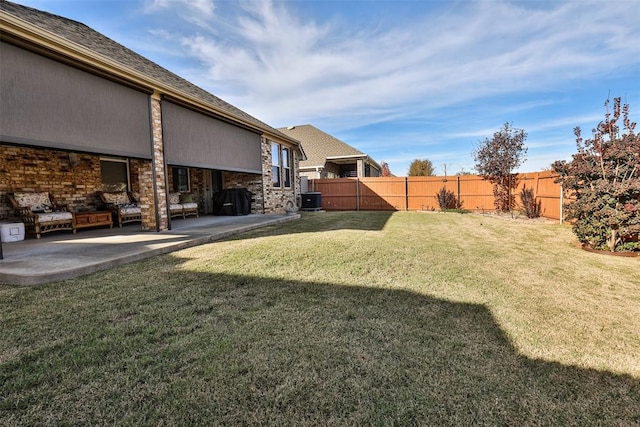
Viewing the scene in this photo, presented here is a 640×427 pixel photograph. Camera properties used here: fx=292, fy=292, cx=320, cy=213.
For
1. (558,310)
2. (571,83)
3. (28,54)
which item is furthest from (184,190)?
(571,83)

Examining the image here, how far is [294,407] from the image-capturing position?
153 cm

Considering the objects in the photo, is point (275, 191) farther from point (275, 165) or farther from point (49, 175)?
point (49, 175)

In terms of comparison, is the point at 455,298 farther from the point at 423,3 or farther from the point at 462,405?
the point at 423,3

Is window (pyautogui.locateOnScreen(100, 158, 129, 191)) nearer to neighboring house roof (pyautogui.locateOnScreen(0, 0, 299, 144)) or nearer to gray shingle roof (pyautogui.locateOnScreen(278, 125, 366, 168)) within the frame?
neighboring house roof (pyautogui.locateOnScreen(0, 0, 299, 144))

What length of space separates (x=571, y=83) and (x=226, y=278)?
42.4ft

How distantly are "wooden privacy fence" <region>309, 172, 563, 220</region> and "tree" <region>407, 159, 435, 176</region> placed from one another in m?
11.5

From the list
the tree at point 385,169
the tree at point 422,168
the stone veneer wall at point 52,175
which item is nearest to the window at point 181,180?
the stone veneer wall at point 52,175

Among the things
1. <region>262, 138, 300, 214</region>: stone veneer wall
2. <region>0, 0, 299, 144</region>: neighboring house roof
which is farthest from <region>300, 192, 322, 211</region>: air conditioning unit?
<region>0, 0, 299, 144</region>: neighboring house roof

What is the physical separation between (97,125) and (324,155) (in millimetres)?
13693

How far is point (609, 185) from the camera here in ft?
17.5

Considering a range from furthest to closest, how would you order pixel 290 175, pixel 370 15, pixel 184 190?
1. pixel 290 175
2. pixel 184 190
3. pixel 370 15

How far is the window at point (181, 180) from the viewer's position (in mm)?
10938

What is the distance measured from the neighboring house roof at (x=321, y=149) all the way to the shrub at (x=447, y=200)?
211 inches

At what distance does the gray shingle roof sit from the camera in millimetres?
18016
